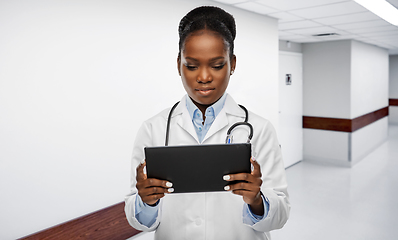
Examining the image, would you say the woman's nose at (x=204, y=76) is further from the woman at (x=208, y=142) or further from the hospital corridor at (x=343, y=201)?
the hospital corridor at (x=343, y=201)

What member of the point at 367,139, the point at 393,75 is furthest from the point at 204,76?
the point at 393,75

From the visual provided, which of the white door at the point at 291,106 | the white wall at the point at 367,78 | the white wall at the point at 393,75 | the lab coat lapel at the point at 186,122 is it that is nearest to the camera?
the lab coat lapel at the point at 186,122

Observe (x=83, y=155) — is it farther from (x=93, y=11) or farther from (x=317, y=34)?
(x=317, y=34)

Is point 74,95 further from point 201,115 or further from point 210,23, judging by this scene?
point 210,23

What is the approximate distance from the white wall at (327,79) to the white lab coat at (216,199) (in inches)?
239

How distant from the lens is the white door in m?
6.42

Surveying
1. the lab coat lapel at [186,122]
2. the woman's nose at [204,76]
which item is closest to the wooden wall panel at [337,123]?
the lab coat lapel at [186,122]

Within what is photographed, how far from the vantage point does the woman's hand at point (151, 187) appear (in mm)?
1013

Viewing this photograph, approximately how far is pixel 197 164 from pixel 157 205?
10.6 inches

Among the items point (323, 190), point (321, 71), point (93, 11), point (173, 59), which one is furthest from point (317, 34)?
point (93, 11)

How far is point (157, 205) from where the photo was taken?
1160 millimetres

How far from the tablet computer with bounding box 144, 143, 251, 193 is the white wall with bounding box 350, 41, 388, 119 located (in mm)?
6391

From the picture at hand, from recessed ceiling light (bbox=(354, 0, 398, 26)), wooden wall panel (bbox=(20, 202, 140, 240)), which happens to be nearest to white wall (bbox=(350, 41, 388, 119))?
recessed ceiling light (bbox=(354, 0, 398, 26))

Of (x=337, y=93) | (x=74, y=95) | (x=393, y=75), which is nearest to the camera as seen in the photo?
(x=74, y=95)
